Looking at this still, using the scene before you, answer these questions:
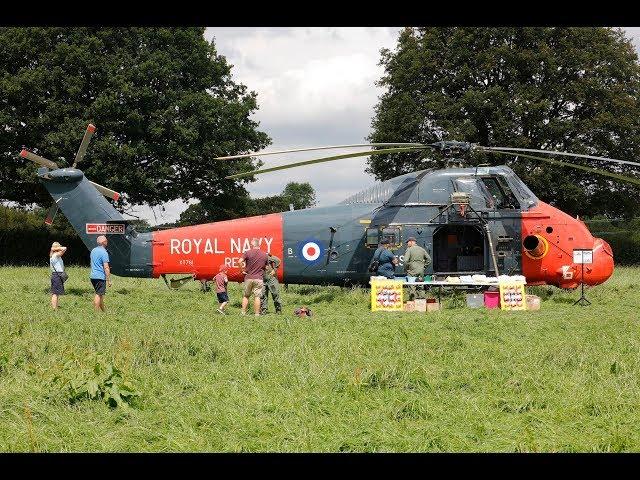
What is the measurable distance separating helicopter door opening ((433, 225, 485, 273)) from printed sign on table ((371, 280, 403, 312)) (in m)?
1.90

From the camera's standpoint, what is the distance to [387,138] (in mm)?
36219

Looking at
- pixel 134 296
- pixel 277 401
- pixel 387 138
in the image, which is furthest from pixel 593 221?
pixel 277 401

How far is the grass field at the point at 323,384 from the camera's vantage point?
5.94 metres

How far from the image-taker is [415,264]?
51.5 ft

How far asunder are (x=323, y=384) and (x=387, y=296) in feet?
25.4

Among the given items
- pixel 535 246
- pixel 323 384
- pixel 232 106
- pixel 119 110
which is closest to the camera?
pixel 323 384

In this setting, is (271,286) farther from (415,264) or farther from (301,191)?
(301,191)

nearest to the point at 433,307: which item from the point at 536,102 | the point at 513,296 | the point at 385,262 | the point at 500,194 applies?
the point at 385,262

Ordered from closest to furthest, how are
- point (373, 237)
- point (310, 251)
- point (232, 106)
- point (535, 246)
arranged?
point (535, 246)
point (373, 237)
point (310, 251)
point (232, 106)

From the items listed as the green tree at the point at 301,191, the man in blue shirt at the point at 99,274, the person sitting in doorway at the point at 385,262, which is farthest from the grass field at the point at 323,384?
the green tree at the point at 301,191

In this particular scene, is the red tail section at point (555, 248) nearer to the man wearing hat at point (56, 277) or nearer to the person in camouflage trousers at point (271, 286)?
the person in camouflage trousers at point (271, 286)

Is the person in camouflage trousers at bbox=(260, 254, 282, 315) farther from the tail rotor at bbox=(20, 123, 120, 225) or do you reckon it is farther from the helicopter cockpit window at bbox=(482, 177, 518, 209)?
the helicopter cockpit window at bbox=(482, 177, 518, 209)

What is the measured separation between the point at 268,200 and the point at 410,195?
3058 centimetres

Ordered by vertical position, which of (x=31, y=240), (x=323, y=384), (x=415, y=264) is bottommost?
(x=323, y=384)
